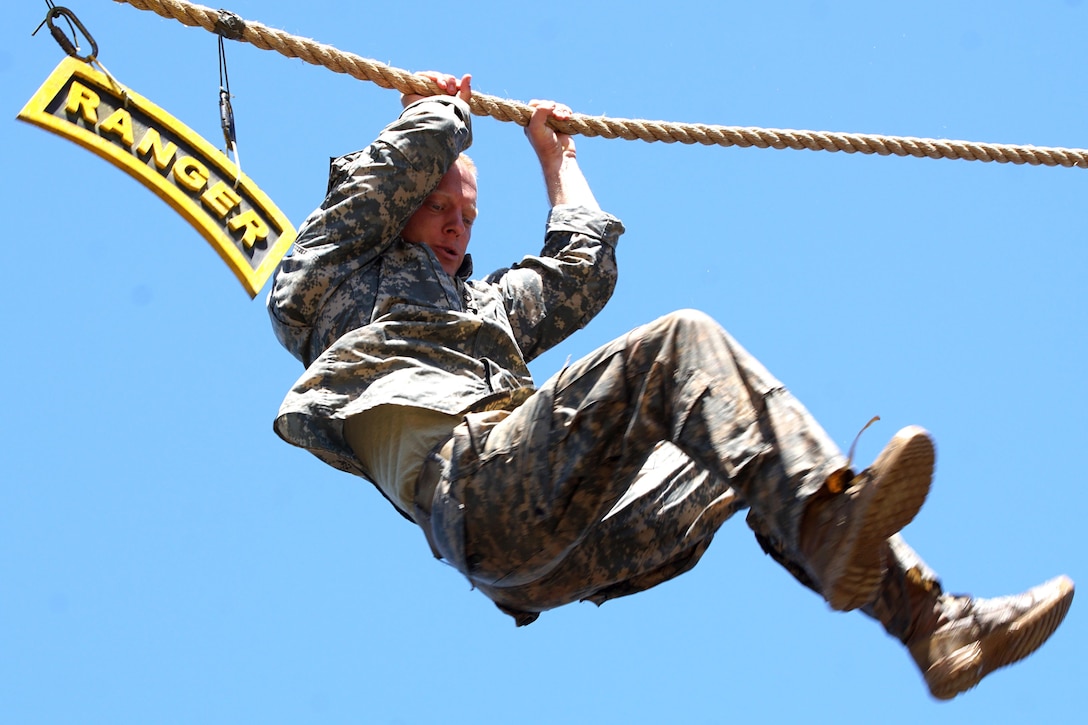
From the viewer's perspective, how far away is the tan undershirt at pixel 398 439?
5.23 m

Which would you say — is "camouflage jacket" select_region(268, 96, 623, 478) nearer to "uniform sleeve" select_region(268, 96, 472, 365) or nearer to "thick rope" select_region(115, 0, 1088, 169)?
"uniform sleeve" select_region(268, 96, 472, 365)

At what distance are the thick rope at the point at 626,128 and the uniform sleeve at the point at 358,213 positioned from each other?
25.8 inches

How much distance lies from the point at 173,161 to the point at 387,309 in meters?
1.75

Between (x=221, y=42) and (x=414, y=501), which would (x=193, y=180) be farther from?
(x=414, y=501)

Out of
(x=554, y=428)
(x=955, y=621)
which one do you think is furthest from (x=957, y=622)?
(x=554, y=428)

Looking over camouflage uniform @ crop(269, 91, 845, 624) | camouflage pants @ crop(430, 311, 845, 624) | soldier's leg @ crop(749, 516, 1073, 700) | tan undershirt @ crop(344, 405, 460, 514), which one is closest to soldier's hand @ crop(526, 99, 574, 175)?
camouflage uniform @ crop(269, 91, 845, 624)

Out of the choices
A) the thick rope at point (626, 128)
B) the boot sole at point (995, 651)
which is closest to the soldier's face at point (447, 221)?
the thick rope at point (626, 128)

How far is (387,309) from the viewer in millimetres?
5625

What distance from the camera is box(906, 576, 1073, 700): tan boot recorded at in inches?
178

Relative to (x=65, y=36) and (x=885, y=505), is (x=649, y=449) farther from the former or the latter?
(x=65, y=36)

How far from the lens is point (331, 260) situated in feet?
18.6

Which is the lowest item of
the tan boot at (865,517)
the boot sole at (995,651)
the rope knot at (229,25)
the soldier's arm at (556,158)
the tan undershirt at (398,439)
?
the boot sole at (995,651)

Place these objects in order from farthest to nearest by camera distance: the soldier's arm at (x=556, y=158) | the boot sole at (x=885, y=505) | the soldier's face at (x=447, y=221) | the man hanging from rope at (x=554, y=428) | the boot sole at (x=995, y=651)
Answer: the soldier's arm at (x=556, y=158) → the soldier's face at (x=447, y=221) → the boot sole at (x=995, y=651) → the man hanging from rope at (x=554, y=428) → the boot sole at (x=885, y=505)

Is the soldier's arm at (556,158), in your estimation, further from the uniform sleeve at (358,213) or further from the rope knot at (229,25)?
the rope knot at (229,25)
